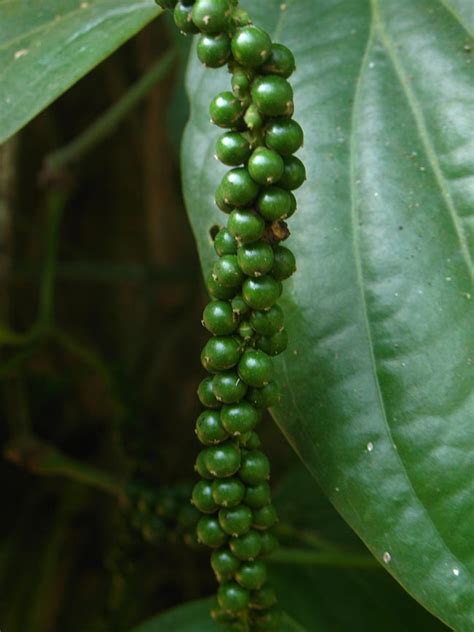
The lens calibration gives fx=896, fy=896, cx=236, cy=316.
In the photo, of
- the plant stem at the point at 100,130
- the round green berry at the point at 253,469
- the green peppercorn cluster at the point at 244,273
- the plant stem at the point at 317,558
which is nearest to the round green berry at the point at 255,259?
the green peppercorn cluster at the point at 244,273

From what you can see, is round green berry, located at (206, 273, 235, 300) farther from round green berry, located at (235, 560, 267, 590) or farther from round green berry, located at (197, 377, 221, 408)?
round green berry, located at (235, 560, 267, 590)

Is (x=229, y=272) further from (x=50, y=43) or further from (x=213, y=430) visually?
(x=50, y=43)

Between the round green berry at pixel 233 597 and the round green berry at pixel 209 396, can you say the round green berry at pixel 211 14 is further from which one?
the round green berry at pixel 233 597

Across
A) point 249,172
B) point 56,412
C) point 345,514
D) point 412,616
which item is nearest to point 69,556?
point 56,412

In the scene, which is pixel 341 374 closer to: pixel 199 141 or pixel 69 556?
pixel 199 141

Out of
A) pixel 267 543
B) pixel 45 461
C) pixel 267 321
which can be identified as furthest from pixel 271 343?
pixel 45 461

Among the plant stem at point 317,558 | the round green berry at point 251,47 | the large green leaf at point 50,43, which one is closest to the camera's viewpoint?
the round green berry at point 251,47

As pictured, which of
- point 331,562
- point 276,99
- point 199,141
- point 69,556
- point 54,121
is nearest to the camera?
point 276,99
